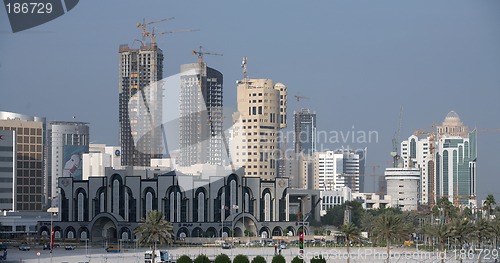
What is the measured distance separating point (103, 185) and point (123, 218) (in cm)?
614

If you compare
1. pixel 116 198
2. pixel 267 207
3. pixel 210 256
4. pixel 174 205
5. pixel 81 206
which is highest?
pixel 116 198

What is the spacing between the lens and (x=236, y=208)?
15062 centimetres

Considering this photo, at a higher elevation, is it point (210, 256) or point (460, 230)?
point (460, 230)

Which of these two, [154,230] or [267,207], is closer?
[154,230]

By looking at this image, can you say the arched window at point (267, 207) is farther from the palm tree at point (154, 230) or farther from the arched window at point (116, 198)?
the palm tree at point (154, 230)

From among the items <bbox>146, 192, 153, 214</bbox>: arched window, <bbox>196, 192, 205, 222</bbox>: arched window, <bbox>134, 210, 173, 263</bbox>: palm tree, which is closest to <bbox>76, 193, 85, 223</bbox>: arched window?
<bbox>146, 192, 153, 214</bbox>: arched window

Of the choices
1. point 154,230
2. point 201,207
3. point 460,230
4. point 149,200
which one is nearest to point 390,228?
point 460,230

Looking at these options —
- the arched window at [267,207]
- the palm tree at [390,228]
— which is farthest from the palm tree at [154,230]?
the arched window at [267,207]

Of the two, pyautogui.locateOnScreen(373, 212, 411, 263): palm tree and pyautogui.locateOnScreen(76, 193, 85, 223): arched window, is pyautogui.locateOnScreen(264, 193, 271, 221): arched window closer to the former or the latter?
pyautogui.locateOnScreen(76, 193, 85, 223): arched window

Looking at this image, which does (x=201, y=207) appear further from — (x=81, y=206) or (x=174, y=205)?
(x=81, y=206)

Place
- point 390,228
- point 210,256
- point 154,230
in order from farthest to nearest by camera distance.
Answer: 1. point 210,256
2. point 154,230
3. point 390,228

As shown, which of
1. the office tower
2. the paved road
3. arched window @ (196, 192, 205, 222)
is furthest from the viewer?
the office tower

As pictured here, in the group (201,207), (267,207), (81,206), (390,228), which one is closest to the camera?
(390,228)

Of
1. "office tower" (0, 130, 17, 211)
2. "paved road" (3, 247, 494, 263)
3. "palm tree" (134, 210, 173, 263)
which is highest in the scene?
"office tower" (0, 130, 17, 211)
